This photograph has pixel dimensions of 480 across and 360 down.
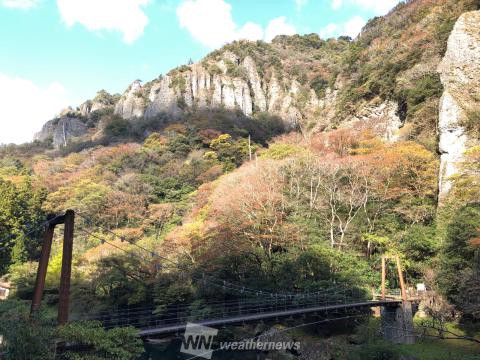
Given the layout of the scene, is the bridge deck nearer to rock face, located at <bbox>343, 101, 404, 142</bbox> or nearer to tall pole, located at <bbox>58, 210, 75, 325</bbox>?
tall pole, located at <bbox>58, 210, 75, 325</bbox>

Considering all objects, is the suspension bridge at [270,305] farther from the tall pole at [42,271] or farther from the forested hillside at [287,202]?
the forested hillside at [287,202]

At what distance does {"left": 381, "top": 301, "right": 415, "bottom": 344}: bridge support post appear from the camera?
13.9 metres

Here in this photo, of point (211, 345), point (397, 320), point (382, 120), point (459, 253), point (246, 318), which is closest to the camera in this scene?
point (246, 318)

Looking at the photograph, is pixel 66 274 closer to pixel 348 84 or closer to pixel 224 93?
pixel 348 84

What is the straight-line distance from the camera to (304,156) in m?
24.2

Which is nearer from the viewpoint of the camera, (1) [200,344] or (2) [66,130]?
(1) [200,344]

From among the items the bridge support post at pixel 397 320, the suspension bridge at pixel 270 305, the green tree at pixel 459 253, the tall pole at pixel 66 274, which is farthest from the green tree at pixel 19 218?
the green tree at pixel 459 253

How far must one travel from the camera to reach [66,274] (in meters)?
8.66

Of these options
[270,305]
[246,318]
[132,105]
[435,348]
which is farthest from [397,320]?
[132,105]

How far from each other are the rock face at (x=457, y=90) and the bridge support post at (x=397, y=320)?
647 centimetres

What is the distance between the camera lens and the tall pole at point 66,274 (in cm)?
834

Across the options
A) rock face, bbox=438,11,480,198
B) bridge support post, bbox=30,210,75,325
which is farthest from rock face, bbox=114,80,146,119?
bridge support post, bbox=30,210,75,325

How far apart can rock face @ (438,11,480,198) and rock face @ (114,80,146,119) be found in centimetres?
4826

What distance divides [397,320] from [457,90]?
1416cm
